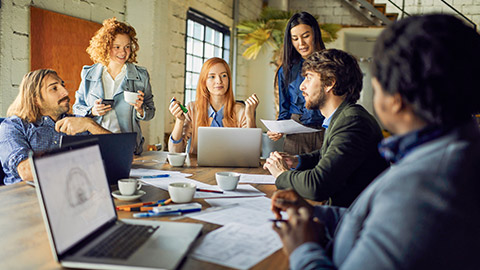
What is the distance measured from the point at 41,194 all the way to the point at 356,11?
7457 millimetres

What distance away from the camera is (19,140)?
188 centimetres

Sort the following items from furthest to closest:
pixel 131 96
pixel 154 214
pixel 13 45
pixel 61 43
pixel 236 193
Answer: pixel 61 43
pixel 13 45
pixel 131 96
pixel 236 193
pixel 154 214

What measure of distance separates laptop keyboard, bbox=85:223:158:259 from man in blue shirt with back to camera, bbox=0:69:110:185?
1.09m

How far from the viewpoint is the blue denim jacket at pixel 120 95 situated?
278 centimetres

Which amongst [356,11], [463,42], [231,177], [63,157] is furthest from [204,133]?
[356,11]

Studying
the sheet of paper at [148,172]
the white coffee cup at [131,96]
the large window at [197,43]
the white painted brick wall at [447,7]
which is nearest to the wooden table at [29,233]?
the sheet of paper at [148,172]

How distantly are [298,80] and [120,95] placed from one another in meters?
1.25

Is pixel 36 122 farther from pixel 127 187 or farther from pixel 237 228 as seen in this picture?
pixel 237 228

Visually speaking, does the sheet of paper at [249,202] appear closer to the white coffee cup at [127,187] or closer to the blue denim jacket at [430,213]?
the white coffee cup at [127,187]

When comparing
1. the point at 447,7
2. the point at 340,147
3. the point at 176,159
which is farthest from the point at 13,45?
the point at 447,7

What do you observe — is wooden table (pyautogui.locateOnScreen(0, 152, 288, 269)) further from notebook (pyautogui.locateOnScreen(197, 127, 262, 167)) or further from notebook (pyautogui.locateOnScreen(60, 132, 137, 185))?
notebook (pyautogui.locateOnScreen(197, 127, 262, 167))

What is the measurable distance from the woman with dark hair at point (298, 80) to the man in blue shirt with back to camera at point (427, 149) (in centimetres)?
184

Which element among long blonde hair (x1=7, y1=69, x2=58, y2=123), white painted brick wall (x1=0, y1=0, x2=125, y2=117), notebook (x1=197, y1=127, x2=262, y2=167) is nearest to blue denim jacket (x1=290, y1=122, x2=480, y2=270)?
notebook (x1=197, y1=127, x2=262, y2=167)

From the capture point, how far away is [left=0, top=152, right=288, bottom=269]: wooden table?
0.85 metres
